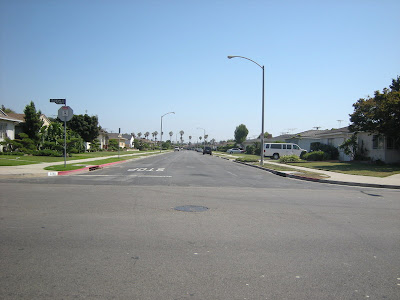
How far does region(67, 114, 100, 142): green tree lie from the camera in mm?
50812

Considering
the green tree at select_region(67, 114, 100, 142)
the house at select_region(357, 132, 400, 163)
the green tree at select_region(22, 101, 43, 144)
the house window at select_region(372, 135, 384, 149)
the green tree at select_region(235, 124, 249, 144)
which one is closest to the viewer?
the house at select_region(357, 132, 400, 163)

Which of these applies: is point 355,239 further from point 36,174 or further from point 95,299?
point 36,174

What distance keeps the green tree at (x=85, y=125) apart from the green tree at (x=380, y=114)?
3814 centimetres

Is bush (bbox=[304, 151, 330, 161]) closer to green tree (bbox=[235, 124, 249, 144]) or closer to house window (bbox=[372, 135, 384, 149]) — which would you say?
house window (bbox=[372, 135, 384, 149])

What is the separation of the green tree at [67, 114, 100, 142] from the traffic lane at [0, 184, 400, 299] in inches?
1710

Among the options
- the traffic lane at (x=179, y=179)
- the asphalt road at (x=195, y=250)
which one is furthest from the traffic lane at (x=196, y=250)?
the traffic lane at (x=179, y=179)

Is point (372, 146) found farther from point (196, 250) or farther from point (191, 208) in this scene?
point (196, 250)

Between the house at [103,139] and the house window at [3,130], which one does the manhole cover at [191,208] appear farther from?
the house at [103,139]

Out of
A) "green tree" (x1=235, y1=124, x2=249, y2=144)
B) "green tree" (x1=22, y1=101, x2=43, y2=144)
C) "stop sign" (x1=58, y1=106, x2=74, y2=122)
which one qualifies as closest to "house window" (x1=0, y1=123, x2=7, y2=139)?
"green tree" (x1=22, y1=101, x2=43, y2=144)

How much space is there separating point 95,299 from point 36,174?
14.9m

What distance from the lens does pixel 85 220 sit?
23.9 ft

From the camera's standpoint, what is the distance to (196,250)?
17.9ft

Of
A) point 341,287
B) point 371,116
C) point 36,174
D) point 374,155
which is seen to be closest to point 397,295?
point 341,287

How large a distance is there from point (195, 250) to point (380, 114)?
77.9 ft
